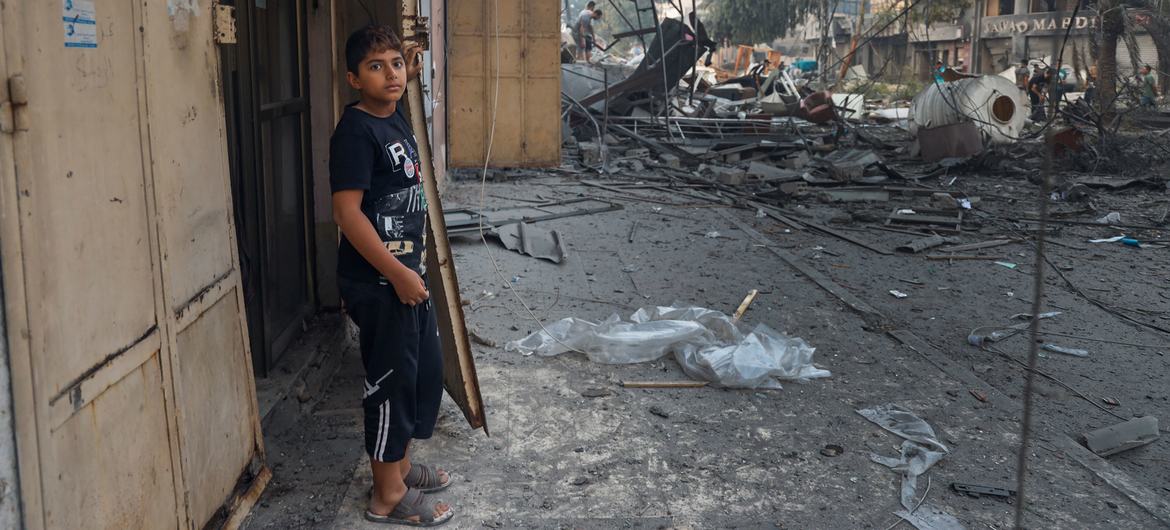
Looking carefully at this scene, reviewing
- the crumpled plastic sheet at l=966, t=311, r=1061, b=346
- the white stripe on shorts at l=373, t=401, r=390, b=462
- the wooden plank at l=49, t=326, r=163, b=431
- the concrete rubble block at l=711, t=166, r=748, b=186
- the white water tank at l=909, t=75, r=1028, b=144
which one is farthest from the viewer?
the white water tank at l=909, t=75, r=1028, b=144

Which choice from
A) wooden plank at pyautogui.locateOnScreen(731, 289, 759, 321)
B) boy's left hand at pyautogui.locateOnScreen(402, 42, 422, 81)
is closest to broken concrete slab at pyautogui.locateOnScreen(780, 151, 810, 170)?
wooden plank at pyautogui.locateOnScreen(731, 289, 759, 321)

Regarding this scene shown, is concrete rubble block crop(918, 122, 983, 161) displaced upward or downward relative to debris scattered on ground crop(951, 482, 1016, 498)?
upward

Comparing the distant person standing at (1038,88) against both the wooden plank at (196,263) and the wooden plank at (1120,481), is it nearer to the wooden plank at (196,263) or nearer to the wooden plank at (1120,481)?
the wooden plank at (1120,481)

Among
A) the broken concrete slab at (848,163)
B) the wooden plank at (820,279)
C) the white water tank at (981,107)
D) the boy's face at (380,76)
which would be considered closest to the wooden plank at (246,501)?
the boy's face at (380,76)

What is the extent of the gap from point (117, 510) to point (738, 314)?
165 inches

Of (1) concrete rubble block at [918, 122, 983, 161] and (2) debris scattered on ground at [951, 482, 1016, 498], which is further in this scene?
(1) concrete rubble block at [918, 122, 983, 161]

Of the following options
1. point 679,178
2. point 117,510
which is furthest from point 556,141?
point 117,510

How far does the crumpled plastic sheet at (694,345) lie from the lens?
4.68 m

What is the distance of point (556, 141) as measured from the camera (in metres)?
13.0

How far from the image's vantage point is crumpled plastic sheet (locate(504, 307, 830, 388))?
468 cm

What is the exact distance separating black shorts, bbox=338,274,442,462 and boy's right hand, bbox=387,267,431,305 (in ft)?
0.23

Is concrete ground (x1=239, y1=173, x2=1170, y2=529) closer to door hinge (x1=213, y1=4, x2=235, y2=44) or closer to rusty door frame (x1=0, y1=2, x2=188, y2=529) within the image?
rusty door frame (x1=0, y1=2, x2=188, y2=529)

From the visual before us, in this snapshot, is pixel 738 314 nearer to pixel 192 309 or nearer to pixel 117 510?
pixel 192 309

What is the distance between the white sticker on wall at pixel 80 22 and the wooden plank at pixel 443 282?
1532 mm
